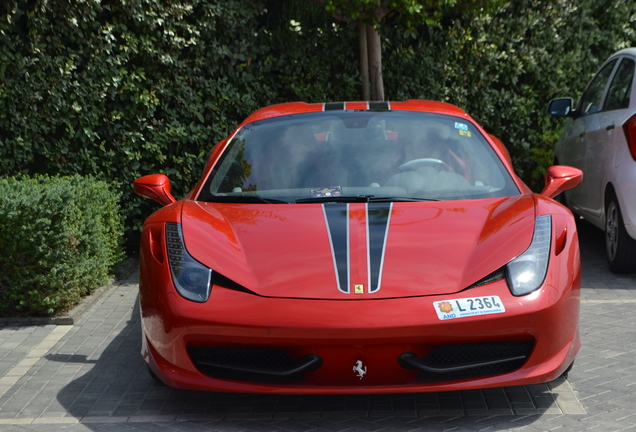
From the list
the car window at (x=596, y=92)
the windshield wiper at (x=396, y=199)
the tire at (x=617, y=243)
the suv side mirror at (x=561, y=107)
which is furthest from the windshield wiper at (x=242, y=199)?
the car window at (x=596, y=92)

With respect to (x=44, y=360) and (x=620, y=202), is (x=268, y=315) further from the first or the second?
(x=620, y=202)

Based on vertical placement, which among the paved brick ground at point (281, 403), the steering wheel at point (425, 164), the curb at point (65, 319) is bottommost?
the curb at point (65, 319)

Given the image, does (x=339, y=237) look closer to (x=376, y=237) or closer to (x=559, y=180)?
(x=376, y=237)

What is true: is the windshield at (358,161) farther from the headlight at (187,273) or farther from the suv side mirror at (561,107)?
the suv side mirror at (561,107)

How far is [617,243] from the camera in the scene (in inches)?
266

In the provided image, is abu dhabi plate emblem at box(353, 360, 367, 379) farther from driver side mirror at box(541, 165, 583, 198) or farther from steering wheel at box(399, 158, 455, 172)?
driver side mirror at box(541, 165, 583, 198)

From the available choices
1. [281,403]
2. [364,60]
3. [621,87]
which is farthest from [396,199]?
[364,60]

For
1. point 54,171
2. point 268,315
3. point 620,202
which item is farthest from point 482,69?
point 268,315

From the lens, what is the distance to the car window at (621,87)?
22.7ft

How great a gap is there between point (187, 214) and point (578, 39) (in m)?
6.53

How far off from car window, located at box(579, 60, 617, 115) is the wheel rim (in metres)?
1.12

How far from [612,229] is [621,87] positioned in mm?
1232

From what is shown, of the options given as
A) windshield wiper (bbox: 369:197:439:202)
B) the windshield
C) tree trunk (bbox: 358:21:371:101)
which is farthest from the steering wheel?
tree trunk (bbox: 358:21:371:101)

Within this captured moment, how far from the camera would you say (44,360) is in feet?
16.5
